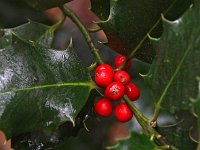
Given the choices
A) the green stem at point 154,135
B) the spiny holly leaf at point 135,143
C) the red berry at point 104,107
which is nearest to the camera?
the spiny holly leaf at point 135,143

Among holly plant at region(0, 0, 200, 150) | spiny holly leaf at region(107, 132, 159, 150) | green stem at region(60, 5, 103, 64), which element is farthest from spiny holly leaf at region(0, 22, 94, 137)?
spiny holly leaf at region(107, 132, 159, 150)

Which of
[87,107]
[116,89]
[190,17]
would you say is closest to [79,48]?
[87,107]

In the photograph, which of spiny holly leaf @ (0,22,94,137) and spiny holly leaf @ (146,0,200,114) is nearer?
spiny holly leaf @ (146,0,200,114)

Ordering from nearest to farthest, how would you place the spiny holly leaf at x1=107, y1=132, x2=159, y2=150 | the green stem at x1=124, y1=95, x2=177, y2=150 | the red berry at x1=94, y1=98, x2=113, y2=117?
the spiny holly leaf at x1=107, y1=132, x2=159, y2=150 < the green stem at x1=124, y1=95, x2=177, y2=150 < the red berry at x1=94, y1=98, x2=113, y2=117

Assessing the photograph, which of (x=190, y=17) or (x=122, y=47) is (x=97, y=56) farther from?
(x=190, y=17)

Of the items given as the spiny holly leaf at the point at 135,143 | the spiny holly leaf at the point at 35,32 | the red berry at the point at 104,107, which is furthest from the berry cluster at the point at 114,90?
the spiny holly leaf at the point at 35,32

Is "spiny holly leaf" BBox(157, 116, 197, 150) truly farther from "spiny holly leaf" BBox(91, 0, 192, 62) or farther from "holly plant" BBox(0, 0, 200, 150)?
"spiny holly leaf" BBox(91, 0, 192, 62)

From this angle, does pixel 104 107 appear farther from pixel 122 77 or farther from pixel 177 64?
pixel 177 64

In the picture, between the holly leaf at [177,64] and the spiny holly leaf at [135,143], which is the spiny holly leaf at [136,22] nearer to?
the holly leaf at [177,64]
